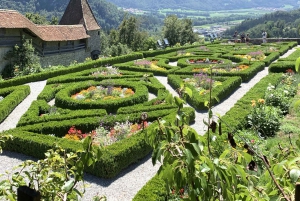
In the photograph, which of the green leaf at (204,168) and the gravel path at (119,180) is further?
the gravel path at (119,180)

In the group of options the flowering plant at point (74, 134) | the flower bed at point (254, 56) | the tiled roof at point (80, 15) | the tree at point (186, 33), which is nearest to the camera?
the flowering plant at point (74, 134)

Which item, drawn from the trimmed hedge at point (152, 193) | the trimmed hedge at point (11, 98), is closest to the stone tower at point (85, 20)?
the trimmed hedge at point (11, 98)

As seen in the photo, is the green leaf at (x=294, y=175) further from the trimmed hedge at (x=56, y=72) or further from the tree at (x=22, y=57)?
the tree at (x=22, y=57)

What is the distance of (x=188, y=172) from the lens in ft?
5.74

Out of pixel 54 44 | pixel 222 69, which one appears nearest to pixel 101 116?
pixel 222 69

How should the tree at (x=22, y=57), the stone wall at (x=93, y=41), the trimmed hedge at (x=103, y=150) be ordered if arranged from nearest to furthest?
the trimmed hedge at (x=103, y=150) < the tree at (x=22, y=57) < the stone wall at (x=93, y=41)

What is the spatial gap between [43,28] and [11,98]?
13.2 metres

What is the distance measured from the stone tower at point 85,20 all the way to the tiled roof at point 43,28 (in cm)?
217

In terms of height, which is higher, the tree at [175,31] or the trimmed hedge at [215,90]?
the tree at [175,31]

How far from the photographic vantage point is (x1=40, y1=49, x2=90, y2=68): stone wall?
73.1 feet

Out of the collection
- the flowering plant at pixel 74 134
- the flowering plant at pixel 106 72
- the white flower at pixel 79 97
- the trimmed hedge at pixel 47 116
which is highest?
the flowering plant at pixel 106 72

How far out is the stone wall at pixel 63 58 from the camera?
73.1 ft

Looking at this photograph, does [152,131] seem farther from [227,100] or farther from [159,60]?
[159,60]

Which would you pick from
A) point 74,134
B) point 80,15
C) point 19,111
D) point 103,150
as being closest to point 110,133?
point 74,134
